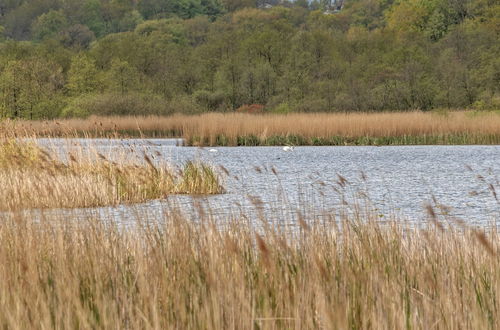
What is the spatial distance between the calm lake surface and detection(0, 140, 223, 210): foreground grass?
0.32 m

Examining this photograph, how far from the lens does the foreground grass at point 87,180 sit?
35.5 feet

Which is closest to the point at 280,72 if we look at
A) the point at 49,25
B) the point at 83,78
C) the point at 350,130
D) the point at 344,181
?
the point at 83,78

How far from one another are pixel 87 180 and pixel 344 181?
647 cm

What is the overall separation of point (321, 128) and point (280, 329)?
84.4 ft

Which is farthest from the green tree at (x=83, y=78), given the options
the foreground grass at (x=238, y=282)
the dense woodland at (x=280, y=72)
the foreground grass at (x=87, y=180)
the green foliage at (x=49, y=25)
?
the green foliage at (x=49, y=25)

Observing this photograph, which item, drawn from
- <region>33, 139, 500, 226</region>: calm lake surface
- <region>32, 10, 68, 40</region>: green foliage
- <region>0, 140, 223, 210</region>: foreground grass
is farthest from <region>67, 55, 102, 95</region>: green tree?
<region>32, 10, 68, 40</region>: green foliage

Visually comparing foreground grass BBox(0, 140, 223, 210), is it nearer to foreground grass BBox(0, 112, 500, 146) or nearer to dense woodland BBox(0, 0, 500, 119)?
foreground grass BBox(0, 112, 500, 146)

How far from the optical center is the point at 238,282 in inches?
177

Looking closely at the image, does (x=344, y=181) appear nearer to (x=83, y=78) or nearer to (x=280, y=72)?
(x=83, y=78)

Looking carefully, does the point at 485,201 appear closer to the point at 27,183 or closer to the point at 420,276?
the point at 27,183

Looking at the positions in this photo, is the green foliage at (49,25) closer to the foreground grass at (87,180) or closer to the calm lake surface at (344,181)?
the calm lake surface at (344,181)

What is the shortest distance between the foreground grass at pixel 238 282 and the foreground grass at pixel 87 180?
199 inches

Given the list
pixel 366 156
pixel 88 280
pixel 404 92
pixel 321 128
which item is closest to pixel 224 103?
pixel 404 92

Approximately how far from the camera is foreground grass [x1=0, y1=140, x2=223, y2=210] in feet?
35.5
